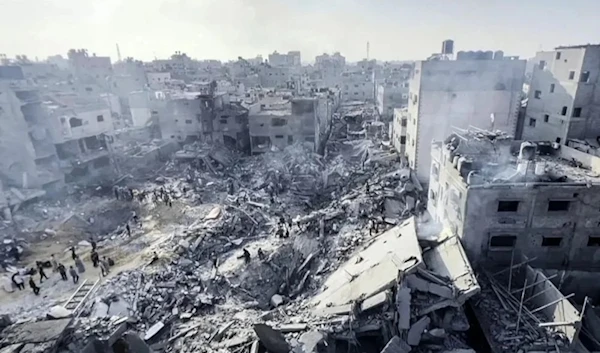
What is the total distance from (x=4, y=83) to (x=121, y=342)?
29.5 m

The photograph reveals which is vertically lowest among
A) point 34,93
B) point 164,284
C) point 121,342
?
point 164,284

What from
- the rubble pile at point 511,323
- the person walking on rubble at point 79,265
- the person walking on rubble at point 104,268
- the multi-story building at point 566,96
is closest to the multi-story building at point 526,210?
the rubble pile at point 511,323

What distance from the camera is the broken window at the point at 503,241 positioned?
56.0 ft

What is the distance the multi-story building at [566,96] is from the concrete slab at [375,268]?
21.8 metres

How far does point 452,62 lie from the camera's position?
28375mm

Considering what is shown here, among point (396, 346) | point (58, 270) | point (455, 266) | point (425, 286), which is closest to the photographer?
point (396, 346)

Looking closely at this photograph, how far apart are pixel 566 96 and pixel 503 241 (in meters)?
22.3

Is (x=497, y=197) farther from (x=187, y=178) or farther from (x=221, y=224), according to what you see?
(x=187, y=178)

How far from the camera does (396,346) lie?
12.3 m

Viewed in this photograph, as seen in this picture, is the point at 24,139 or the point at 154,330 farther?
the point at 24,139

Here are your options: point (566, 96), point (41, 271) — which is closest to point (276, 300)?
point (41, 271)

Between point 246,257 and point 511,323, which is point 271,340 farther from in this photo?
point 511,323

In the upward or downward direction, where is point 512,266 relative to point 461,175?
downward

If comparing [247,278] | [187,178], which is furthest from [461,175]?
[187,178]
